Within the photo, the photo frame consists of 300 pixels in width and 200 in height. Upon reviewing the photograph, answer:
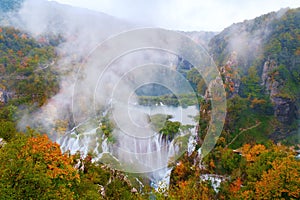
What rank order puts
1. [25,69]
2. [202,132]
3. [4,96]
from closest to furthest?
1. [202,132]
2. [4,96]
3. [25,69]

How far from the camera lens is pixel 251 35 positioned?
69938 millimetres

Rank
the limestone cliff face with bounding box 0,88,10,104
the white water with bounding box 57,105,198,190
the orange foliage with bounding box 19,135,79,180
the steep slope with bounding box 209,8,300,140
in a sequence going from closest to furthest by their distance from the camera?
Answer: 1. the white water with bounding box 57,105,198,190
2. the orange foliage with bounding box 19,135,79,180
3. the steep slope with bounding box 209,8,300,140
4. the limestone cliff face with bounding box 0,88,10,104

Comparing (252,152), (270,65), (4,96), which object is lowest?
(252,152)

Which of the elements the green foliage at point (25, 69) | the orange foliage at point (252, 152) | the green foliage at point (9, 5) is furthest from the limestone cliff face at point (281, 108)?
the green foliage at point (9, 5)

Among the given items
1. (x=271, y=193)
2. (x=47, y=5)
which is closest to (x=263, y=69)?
(x=271, y=193)

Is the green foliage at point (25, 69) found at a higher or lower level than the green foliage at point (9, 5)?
lower

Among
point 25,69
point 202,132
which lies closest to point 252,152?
point 202,132

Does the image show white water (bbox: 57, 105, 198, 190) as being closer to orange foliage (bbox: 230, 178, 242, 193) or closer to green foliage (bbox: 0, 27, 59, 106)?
orange foliage (bbox: 230, 178, 242, 193)

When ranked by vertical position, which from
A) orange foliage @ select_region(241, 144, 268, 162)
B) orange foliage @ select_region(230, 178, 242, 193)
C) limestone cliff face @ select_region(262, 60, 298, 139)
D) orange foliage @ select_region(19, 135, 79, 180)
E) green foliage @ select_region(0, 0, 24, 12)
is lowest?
orange foliage @ select_region(230, 178, 242, 193)

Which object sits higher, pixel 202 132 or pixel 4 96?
pixel 202 132

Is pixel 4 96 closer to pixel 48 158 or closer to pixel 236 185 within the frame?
pixel 48 158

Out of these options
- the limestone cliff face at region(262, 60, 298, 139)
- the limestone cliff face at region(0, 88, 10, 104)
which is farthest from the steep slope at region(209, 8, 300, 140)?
the limestone cliff face at region(0, 88, 10, 104)

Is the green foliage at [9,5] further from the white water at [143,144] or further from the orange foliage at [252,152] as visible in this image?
the white water at [143,144]

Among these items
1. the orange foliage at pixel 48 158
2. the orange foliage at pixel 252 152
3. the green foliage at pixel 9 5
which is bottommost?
the orange foliage at pixel 252 152
